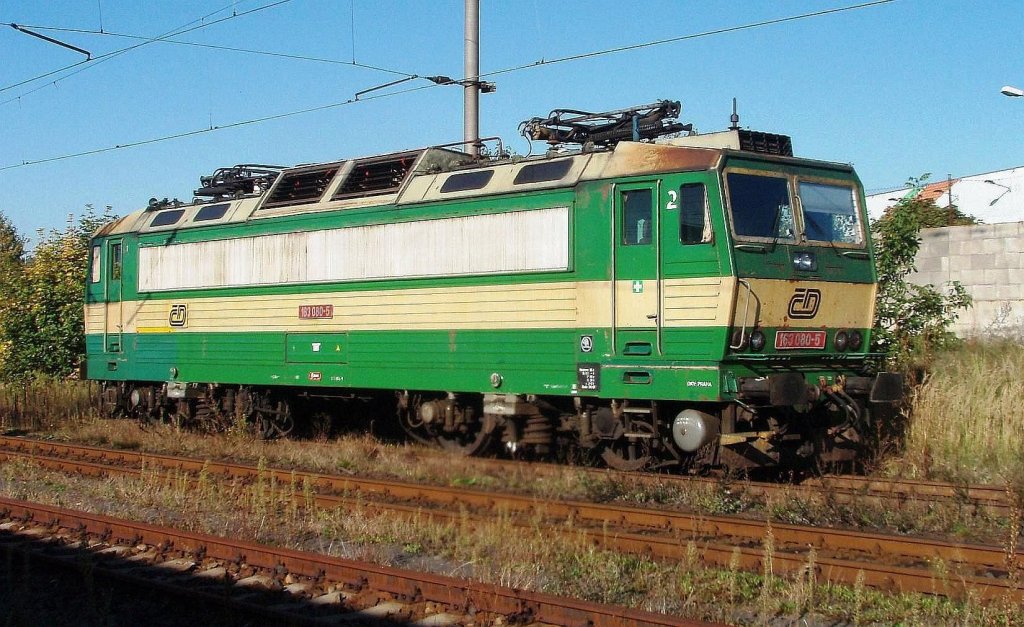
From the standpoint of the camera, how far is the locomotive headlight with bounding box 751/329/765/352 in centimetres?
1016

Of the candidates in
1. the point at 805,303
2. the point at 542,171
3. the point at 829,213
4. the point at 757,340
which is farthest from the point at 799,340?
the point at 542,171

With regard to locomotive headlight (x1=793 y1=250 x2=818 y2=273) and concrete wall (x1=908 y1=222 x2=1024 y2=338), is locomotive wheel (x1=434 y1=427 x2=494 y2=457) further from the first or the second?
concrete wall (x1=908 y1=222 x2=1024 y2=338)

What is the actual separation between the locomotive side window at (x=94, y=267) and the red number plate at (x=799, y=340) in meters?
12.5

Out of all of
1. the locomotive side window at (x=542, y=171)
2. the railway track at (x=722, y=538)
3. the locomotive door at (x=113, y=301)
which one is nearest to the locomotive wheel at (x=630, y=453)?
the railway track at (x=722, y=538)

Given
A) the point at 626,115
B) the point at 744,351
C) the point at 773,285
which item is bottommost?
the point at 744,351

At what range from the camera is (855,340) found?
11055 mm

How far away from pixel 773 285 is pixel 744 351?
0.75 m


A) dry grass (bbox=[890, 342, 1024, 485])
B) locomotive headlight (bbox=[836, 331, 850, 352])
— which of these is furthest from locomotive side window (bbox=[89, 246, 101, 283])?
dry grass (bbox=[890, 342, 1024, 485])

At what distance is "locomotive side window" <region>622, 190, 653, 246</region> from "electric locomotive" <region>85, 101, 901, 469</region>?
22 mm

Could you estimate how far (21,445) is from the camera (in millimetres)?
15211

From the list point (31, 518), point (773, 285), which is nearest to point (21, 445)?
point (31, 518)

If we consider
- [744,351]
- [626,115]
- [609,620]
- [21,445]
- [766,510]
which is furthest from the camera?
[21,445]

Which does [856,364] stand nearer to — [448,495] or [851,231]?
[851,231]

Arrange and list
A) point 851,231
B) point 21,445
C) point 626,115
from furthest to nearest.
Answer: point 21,445, point 626,115, point 851,231
